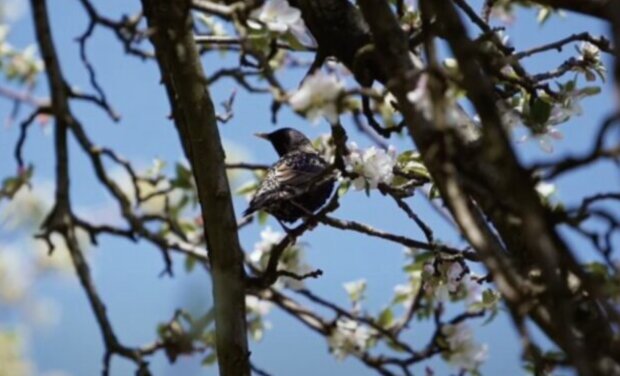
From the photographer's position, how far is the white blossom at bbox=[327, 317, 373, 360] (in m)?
2.88

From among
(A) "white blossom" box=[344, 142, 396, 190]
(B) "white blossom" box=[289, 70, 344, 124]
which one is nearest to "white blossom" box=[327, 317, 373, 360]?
(A) "white blossom" box=[344, 142, 396, 190]

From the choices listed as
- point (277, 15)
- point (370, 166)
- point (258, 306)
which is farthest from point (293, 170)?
point (277, 15)

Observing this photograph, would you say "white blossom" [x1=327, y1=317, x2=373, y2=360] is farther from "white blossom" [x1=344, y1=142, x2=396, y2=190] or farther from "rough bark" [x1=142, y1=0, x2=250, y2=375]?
"white blossom" [x1=344, y1=142, x2=396, y2=190]

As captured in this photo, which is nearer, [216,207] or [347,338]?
[216,207]

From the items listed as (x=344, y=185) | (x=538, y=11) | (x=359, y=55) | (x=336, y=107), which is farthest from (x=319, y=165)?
(x=336, y=107)

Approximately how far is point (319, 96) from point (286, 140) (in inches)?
95.9

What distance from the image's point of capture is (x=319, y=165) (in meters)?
2.72

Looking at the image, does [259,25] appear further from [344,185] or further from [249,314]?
[249,314]

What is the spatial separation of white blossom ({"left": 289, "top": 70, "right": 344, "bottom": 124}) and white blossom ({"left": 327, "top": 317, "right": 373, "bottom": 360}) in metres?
Answer: 1.72

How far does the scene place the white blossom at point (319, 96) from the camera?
3.73 feet

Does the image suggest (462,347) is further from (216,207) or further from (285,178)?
(216,207)

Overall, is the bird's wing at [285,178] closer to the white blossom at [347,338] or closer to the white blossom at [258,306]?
the white blossom at [347,338]

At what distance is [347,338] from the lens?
2.92 metres

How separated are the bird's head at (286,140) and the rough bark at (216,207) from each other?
1.52 metres
